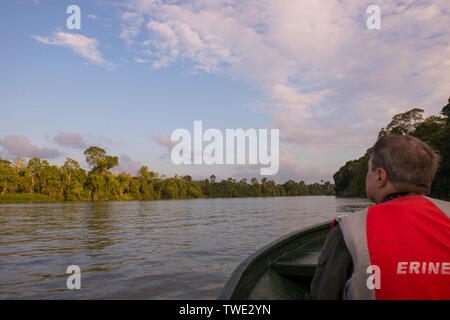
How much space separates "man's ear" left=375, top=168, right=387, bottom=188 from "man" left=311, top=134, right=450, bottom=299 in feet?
0.56

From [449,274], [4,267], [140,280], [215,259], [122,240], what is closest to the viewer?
[449,274]

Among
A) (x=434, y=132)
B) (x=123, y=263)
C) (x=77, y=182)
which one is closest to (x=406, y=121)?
(x=434, y=132)

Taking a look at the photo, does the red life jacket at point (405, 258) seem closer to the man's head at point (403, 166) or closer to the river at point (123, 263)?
the man's head at point (403, 166)

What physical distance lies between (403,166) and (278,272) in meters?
2.11

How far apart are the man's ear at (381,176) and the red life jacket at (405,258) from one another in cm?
31

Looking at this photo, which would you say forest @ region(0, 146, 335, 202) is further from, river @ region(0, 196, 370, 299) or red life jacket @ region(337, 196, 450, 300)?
red life jacket @ region(337, 196, 450, 300)

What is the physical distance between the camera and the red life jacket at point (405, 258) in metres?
1.47

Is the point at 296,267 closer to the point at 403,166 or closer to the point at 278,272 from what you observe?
the point at 278,272

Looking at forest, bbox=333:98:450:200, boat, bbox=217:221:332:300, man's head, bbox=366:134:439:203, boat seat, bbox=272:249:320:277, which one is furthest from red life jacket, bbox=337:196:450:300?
forest, bbox=333:98:450:200
